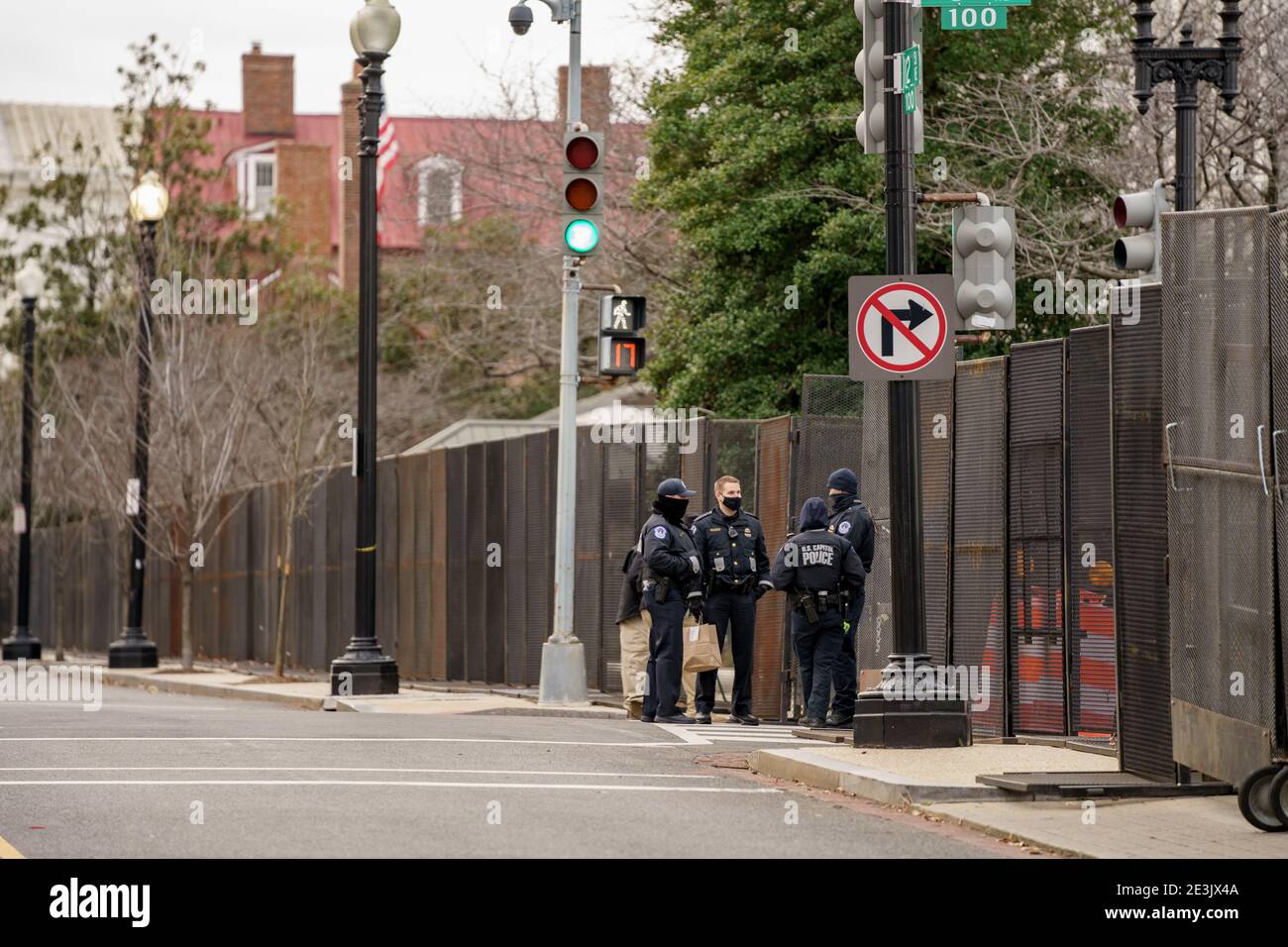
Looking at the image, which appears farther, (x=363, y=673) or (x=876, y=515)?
(x=363, y=673)

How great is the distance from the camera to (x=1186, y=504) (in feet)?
35.8

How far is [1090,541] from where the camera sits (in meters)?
14.4

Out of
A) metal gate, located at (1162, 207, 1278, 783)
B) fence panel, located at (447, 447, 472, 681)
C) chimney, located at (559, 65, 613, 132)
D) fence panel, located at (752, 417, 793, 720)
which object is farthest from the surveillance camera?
chimney, located at (559, 65, 613, 132)

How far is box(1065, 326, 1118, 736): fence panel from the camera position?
46.3 ft

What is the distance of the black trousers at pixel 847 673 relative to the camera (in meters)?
16.6

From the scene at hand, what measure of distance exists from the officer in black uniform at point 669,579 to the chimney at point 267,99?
58.1 m

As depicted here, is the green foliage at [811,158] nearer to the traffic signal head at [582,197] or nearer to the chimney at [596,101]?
the traffic signal head at [582,197]

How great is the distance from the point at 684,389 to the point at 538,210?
10.8m

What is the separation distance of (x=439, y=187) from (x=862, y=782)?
33.2 m

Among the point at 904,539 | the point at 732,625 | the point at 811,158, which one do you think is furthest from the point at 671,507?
the point at 811,158

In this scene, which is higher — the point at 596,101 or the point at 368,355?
the point at 596,101

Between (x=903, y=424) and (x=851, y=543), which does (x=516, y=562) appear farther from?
(x=903, y=424)

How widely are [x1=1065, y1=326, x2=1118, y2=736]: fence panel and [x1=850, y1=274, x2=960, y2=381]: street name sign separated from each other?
112 centimetres

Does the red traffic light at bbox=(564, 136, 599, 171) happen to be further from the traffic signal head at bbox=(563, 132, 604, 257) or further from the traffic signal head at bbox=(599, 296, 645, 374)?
the traffic signal head at bbox=(599, 296, 645, 374)
